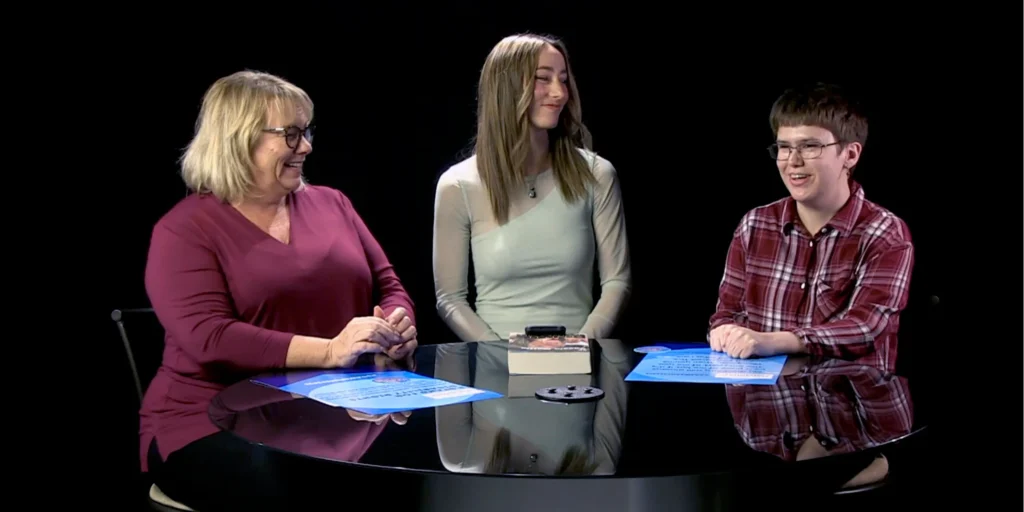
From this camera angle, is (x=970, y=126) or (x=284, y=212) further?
(x=970, y=126)

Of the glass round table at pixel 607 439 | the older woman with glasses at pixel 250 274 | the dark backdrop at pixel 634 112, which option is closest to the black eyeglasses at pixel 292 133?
the older woman with glasses at pixel 250 274

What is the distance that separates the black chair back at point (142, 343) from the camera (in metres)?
2.54

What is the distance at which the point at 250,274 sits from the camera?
247 centimetres

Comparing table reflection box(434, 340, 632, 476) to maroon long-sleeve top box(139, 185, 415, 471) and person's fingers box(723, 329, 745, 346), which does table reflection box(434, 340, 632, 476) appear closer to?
person's fingers box(723, 329, 745, 346)

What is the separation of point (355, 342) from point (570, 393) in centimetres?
56

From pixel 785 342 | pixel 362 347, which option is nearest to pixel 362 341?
pixel 362 347

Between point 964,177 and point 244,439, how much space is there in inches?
100

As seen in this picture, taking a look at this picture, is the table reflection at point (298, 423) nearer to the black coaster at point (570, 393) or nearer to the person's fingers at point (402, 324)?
the black coaster at point (570, 393)

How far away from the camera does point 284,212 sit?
2672 millimetres

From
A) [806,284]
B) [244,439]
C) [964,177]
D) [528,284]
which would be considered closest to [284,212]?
[528,284]

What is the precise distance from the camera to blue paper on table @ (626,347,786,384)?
2.04 metres

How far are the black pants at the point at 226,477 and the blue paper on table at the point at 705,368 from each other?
69cm

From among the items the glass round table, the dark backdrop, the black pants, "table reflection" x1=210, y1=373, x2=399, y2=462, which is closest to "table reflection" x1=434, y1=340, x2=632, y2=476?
the glass round table

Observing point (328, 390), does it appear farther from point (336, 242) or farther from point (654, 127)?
point (654, 127)
